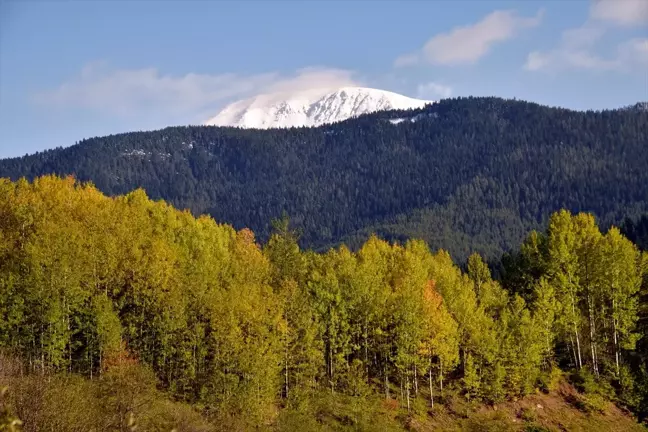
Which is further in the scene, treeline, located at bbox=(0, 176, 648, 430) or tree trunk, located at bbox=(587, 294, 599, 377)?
tree trunk, located at bbox=(587, 294, 599, 377)

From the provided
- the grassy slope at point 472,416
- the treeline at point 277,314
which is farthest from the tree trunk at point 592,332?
the grassy slope at point 472,416

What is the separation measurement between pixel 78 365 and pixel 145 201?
112 feet

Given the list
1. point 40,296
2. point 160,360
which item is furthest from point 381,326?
point 40,296

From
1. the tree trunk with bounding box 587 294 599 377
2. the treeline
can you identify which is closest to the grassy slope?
the treeline

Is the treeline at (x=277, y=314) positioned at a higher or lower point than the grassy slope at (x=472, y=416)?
higher

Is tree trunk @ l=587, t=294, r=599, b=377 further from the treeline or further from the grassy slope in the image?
the grassy slope

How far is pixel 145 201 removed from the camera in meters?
87.4

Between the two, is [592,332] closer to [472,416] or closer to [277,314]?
[472,416]

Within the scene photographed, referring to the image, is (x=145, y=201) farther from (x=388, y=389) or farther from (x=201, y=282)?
(x=388, y=389)

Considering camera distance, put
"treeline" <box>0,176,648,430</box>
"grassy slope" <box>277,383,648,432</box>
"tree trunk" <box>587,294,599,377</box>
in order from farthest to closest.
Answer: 1. "tree trunk" <box>587,294,599,377</box>
2. "grassy slope" <box>277,383,648,432</box>
3. "treeline" <box>0,176,648,430</box>

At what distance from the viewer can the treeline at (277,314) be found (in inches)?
2183

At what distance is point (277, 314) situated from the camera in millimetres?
60969

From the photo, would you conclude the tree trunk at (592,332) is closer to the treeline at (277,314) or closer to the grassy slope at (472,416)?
the treeline at (277,314)

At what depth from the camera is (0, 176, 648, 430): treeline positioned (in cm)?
5544
